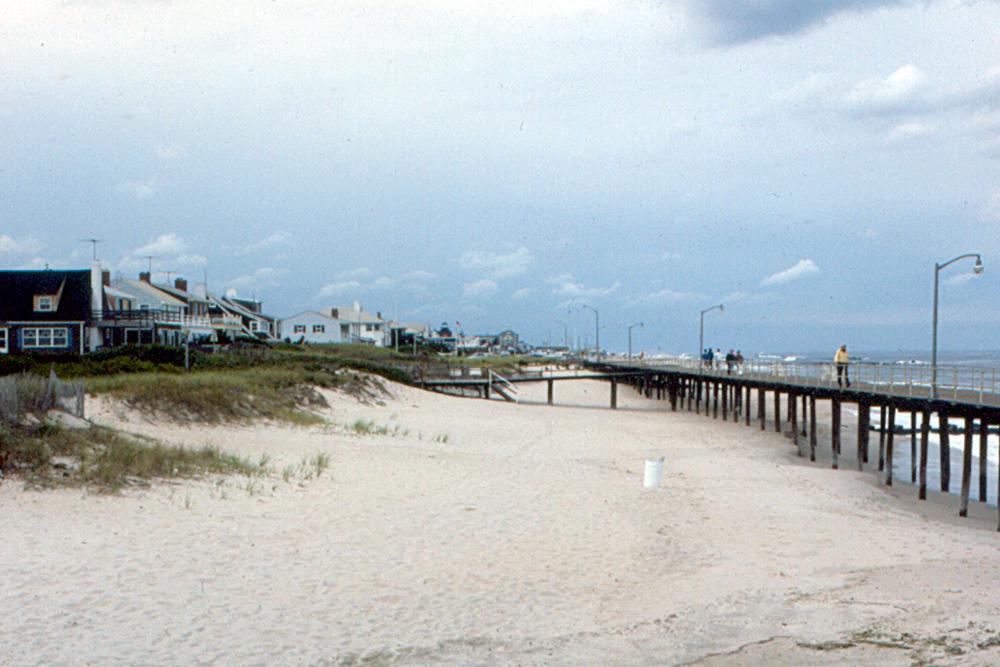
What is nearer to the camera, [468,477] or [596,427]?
[468,477]

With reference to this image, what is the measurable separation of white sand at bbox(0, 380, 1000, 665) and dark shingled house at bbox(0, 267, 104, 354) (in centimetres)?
3733

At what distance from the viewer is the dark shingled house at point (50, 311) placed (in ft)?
167

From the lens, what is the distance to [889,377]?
91.5ft

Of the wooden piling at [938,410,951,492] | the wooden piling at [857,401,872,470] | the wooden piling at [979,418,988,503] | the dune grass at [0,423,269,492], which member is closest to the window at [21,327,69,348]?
the dune grass at [0,423,269,492]

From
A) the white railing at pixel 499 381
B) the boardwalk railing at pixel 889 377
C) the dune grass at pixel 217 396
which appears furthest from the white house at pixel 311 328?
the dune grass at pixel 217 396

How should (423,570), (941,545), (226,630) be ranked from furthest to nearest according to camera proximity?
(941,545) → (423,570) → (226,630)

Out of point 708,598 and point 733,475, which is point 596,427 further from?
point 708,598

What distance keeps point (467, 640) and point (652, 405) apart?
168 feet

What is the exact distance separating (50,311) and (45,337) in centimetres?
142

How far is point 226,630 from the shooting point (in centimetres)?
829

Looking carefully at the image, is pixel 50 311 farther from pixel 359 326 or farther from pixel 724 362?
pixel 359 326

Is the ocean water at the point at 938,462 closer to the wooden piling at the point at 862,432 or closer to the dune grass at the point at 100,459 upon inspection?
the wooden piling at the point at 862,432

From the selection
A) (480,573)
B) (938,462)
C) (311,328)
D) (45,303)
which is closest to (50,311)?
(45,303)

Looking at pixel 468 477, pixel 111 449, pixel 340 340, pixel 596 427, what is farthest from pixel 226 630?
pixel 340 340
